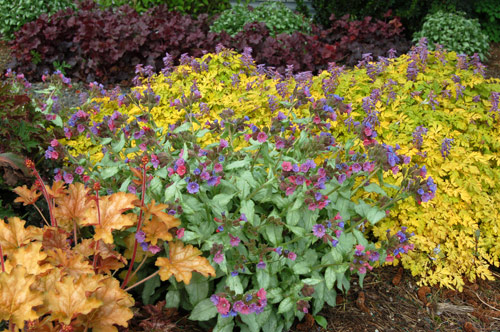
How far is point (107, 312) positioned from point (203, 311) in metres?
0.53

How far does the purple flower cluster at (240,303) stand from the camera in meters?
1.84

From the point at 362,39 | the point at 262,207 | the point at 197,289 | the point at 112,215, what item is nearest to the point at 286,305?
the point at 197,289

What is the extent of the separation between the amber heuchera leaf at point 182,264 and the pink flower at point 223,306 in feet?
0.37

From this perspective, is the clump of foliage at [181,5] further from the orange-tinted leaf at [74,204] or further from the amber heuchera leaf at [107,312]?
the amber heuchera leaf at [107,312]

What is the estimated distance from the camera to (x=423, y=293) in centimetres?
261

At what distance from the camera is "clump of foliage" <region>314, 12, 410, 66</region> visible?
5520 millimetres

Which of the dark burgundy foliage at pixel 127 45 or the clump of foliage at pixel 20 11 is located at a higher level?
the clump of foliage at pixel 20 11

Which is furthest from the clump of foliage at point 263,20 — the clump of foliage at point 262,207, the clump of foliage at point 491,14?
the clump of foliage at point 262,207

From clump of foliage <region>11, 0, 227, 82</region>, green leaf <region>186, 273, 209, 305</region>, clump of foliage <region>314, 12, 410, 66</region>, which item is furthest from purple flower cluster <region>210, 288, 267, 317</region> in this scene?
clump of foliage <region>314, 12, 410, 66</region>

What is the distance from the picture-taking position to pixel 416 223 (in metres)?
2.70

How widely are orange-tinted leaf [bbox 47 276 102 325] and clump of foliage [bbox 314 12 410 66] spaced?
448 centimetres

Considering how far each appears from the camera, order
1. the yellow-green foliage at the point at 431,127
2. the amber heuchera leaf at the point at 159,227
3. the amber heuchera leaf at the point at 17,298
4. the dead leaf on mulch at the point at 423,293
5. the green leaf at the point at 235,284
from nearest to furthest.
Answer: the amber heuchera leaf at the point at 17,298 < the amber heuchera leaf at the point at 159,227 < the green leaf at the point at 235,284 < the dead leaf on mulch at the point at 423,293 < the yellow-green foliage at the point at 431,127

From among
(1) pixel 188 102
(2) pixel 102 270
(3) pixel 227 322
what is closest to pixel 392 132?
(1) pixel 188 102

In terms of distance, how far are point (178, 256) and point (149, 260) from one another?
1.24ft
